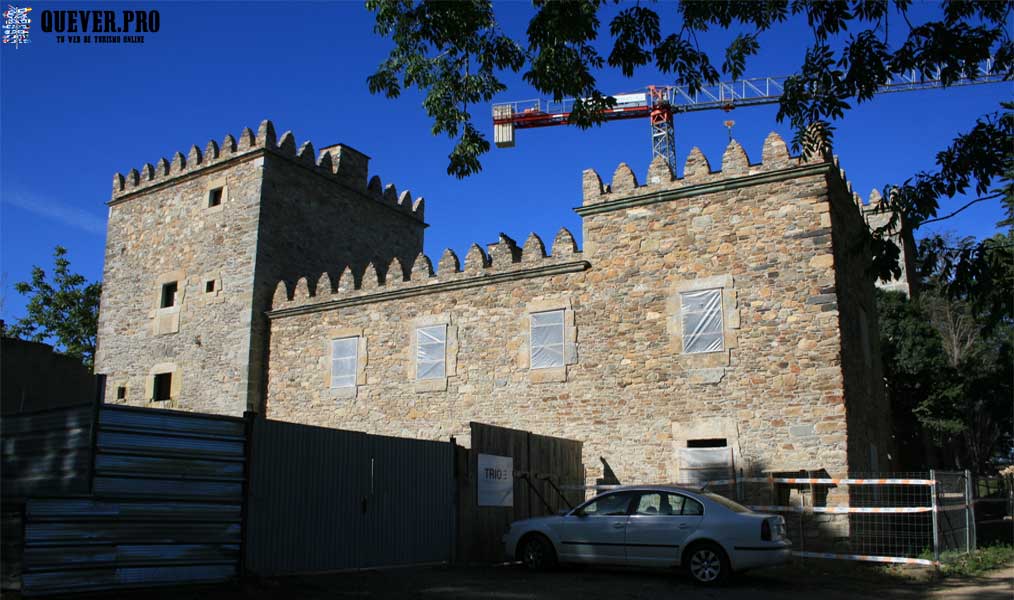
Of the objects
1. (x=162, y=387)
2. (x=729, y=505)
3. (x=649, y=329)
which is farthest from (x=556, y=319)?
(x=162, y=387)

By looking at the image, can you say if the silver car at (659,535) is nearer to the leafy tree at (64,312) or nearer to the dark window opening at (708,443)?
the dark window opening at (708,443)

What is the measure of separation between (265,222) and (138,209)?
538 centimetres

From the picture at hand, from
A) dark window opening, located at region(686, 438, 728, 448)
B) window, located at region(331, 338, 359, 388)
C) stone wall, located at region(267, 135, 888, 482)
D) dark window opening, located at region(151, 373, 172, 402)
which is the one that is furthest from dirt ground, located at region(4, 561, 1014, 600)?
dark window opening, located at region(151, 373, 172, 402)

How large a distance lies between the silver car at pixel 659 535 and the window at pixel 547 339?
5.05 metres

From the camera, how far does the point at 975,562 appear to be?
12.4m

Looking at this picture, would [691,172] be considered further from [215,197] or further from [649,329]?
[215,197]

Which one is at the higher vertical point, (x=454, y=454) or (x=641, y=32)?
(x=641, y=32)

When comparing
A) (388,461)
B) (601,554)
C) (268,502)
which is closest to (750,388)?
(601,554)

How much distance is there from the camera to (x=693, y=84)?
8711mm

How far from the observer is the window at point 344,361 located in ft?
62.8

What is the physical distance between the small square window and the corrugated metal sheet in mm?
13984

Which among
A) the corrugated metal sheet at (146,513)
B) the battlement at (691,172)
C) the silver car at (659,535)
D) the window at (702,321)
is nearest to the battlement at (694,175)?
the battlement at (691,172)

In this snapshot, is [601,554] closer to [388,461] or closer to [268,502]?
[388,461]

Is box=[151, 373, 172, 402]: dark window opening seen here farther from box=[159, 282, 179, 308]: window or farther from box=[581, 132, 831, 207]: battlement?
box=[581, 132, 831, 207]: battlement
